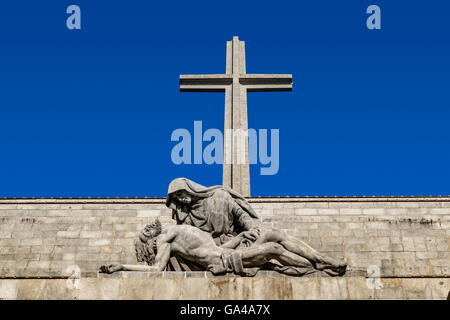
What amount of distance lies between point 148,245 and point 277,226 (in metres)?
5.48

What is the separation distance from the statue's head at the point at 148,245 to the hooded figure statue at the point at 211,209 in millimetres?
535

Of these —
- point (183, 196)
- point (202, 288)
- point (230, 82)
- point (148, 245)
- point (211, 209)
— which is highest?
point (230, 82)

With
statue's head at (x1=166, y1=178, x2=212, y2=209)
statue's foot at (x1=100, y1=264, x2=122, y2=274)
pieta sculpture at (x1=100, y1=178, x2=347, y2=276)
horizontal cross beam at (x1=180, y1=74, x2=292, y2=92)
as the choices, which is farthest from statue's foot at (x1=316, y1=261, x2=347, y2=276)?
horizontal cross beam at (x1=180, y1=74, x2=292, y2=92)

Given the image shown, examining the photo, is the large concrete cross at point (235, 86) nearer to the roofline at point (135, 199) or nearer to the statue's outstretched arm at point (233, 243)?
the roofline at point (135, 199)

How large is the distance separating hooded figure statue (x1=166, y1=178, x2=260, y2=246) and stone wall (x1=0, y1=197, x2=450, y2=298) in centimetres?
427

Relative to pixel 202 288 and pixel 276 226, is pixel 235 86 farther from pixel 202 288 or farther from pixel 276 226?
pixel 202 288

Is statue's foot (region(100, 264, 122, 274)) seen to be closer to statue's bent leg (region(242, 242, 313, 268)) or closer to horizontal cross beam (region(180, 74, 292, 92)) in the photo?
statue's bent leg (region(242, 242, 313, 268))

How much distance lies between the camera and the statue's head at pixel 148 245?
7426mm

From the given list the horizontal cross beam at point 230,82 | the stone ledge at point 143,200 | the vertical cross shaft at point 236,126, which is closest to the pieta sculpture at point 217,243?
the stone ledge at point 143,200

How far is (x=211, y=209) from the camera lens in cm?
790

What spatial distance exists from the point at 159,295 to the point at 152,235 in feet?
4.15

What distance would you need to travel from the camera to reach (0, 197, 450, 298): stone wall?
11.7 metres

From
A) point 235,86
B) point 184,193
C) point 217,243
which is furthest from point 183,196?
point 235,86

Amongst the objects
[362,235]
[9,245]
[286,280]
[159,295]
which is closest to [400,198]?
[362,235]
